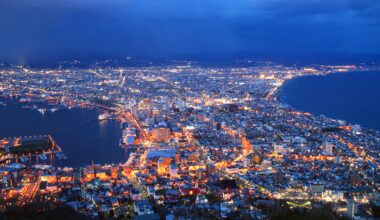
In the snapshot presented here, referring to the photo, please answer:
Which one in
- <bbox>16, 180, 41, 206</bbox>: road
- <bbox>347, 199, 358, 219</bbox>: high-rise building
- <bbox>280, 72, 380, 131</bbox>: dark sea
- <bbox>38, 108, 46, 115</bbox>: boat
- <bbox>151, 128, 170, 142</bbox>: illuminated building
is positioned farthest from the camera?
<bbox>280, 72, 380, 131</bbox>: dark sea

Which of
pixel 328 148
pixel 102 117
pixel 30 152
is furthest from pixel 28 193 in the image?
pixel 102 117

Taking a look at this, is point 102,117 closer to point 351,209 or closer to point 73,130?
point 73,130

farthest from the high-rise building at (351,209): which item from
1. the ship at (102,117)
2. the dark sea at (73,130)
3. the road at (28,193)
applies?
the ship at (102,117)

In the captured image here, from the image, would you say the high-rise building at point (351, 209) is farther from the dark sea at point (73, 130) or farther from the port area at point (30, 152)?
the port area at point (30, 152)

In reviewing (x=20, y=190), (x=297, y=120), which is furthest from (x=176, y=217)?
(x=297, y=120)

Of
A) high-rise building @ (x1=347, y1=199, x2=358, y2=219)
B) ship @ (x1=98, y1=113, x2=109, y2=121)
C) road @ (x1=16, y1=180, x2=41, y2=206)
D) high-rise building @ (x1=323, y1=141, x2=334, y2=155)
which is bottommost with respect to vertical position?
road @ (x1=16, y1=180, x2=41, y2=206)

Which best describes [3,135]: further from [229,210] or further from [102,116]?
[229,210]

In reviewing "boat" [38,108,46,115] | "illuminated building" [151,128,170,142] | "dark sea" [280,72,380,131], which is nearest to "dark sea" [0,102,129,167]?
"boat" [38,108,46,115]

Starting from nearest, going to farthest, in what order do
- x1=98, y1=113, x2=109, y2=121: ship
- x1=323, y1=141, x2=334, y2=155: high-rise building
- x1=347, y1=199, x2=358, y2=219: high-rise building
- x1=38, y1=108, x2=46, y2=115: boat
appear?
x1=347, y1=199, x2=358, y2=219: high-rise building < x1=323, y1=141, x2=334, y2=155: high-rise building < x1=98, y1=113, x2=109, y2=121: ship < x1=38, y1=108, x2=46, y2=115: boat

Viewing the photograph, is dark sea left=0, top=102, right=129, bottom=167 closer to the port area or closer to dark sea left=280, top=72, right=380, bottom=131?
the port area
